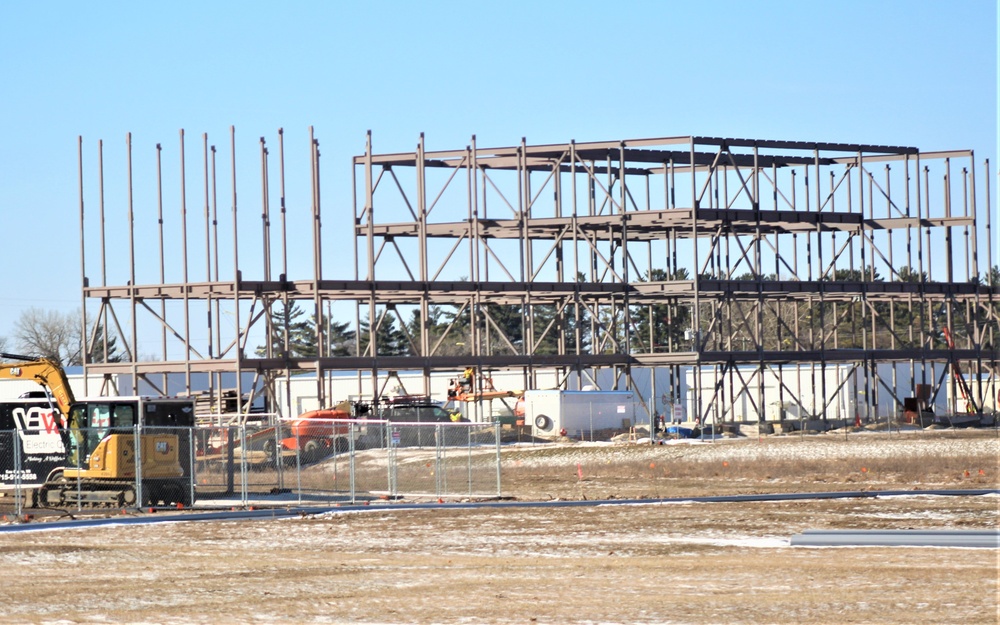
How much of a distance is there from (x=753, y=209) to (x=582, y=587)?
4265 centimetres

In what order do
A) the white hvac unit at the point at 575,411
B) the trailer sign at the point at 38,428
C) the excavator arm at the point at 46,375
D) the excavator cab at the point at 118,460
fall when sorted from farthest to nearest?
the white hvac unit at the point at 575,411 → the trailer sign at the point at 38,428 → the excavator arm at the point at 46,375 → the excavator cab at the point at 118,460

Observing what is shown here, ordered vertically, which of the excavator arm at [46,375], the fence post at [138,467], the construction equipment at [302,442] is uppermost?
the excavator arm at [46,375]

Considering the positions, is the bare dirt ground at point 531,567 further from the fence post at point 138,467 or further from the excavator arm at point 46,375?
the excavator arm at point 46,375

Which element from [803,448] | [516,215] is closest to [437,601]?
[803,448]

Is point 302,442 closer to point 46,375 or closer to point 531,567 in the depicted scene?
point 46,375

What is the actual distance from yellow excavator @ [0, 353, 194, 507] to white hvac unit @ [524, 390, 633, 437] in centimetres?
2567

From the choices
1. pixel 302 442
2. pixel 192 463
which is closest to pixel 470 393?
pixel 302 442

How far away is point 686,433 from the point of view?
55.4 metres

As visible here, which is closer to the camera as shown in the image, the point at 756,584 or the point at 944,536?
the point at 756,584

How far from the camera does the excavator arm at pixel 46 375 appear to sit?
3053 cm

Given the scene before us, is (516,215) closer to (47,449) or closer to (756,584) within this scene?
(47,449)

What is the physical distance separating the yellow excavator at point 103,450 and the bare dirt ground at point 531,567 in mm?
3239

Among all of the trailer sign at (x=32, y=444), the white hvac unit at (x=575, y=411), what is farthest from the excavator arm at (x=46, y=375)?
the white hvac unit at (x=575, y=411)

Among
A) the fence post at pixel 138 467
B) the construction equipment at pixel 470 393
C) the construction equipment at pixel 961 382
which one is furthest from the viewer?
the construction equipment at pixel 961 382
